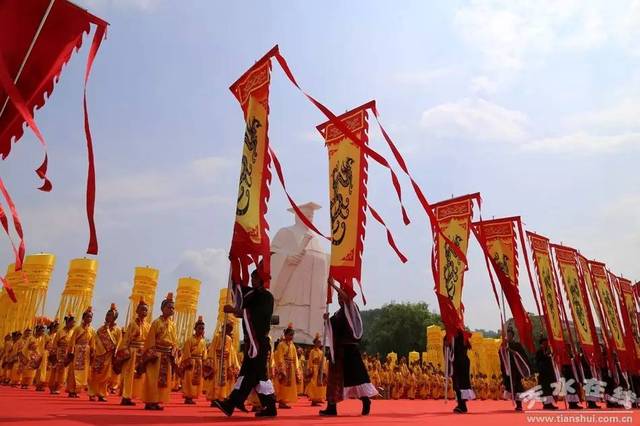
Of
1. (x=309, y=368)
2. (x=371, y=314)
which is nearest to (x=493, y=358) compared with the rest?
(x=309, y=368)

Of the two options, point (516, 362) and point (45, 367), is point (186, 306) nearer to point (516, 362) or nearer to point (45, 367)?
point (45, 367)

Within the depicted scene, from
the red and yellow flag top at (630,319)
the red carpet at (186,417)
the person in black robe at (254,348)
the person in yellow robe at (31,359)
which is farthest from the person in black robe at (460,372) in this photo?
the person in yellow robe at (31,359)

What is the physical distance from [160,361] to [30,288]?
30.1 feet

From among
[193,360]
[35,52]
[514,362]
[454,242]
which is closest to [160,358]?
[193,360]

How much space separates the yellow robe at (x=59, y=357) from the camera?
10.1 meters

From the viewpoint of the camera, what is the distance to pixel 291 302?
23.0 metres

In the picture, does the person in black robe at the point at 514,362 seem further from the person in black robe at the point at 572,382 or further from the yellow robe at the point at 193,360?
the yellow robe at the point at 193,360

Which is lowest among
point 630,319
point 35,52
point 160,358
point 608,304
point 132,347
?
point 160,358

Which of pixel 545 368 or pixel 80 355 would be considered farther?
pixel 545 368

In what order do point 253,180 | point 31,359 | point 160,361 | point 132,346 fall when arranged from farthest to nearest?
point 31,359 → point 132,346 → point 160,361 → point 253,180

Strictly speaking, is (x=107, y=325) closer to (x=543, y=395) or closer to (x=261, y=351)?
(x=261, y=351)

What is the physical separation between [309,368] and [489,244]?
15.4ft

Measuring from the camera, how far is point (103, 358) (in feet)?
27.1

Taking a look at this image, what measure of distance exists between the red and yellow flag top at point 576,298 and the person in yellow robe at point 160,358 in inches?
318
